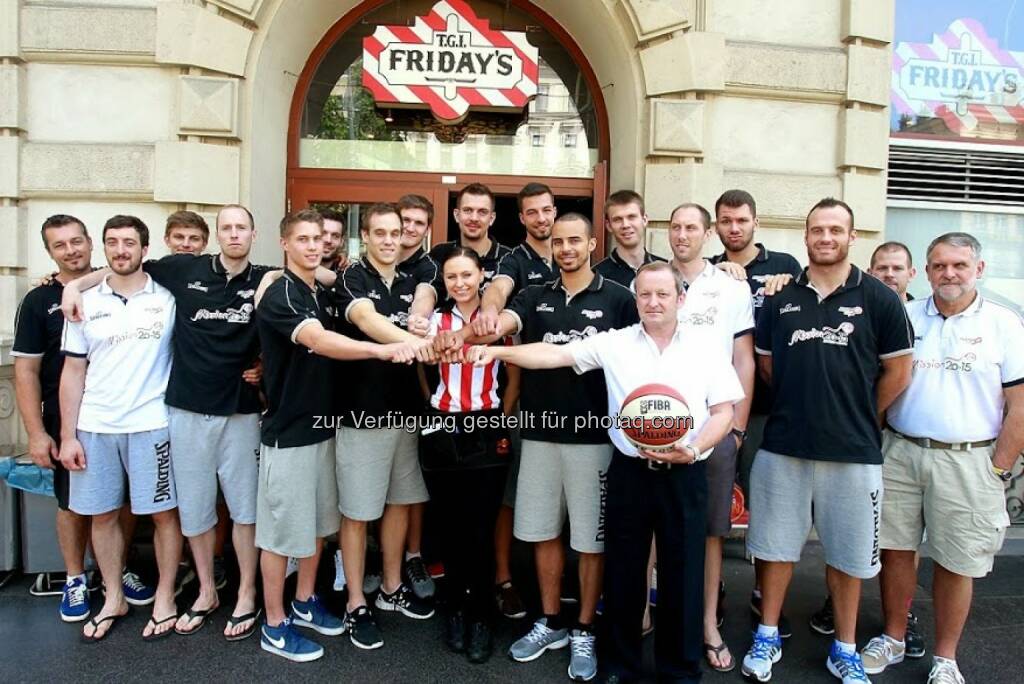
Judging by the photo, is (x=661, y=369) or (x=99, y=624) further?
(x=99, y=624)

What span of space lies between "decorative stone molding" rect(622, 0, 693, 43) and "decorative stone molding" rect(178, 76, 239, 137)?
10.9 ft

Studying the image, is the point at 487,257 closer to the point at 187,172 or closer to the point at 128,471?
the point at 128,471

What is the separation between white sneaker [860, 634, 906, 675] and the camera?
354 centimetres

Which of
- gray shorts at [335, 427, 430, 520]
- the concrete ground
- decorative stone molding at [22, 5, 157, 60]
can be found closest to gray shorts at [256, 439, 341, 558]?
gray shorts at [335, 427, 430, 520]

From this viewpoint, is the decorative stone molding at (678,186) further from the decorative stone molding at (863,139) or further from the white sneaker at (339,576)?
the white sneaker at (339,576)

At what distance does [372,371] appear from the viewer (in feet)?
12.0

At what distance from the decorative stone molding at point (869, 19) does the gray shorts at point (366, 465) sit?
5.00m

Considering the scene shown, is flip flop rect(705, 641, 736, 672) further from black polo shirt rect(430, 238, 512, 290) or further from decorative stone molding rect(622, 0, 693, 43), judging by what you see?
decorative stone molding rect(622, 0, 693, 43)

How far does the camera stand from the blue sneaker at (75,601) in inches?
155

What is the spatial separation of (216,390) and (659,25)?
14.6 feet

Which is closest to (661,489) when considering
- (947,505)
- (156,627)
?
(947,505)

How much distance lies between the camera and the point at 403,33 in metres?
5.75

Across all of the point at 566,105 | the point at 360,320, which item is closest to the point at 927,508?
the point at 360,320

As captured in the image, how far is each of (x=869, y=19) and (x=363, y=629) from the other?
608cm
